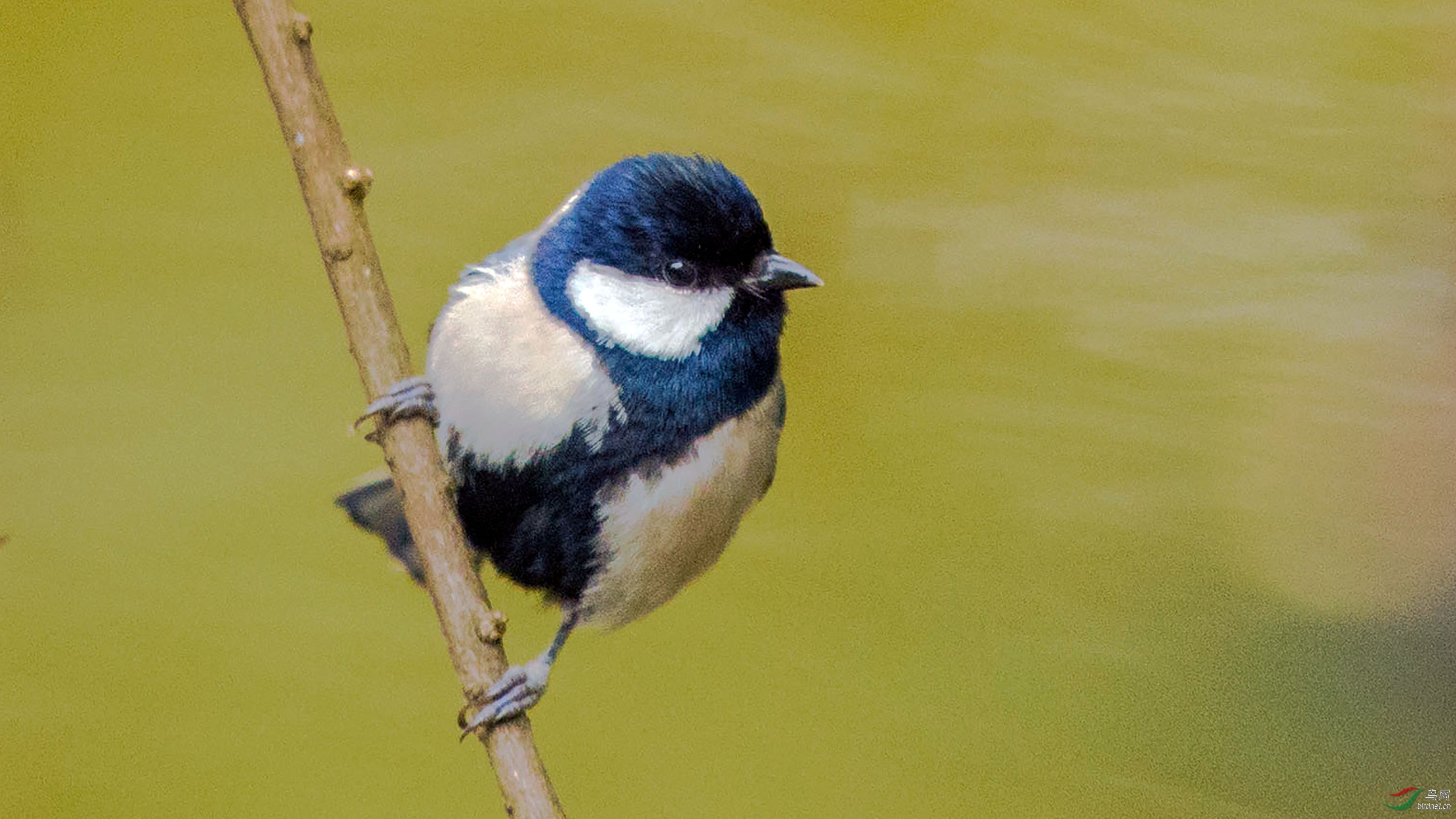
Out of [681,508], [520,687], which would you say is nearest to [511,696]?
[520,687]

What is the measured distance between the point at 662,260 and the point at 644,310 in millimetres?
35

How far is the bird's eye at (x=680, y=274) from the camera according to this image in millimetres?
651

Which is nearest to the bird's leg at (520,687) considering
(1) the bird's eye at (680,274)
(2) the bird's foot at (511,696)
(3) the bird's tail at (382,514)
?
(2) the bird's foot at (511,696)

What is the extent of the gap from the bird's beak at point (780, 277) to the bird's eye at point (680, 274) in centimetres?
3

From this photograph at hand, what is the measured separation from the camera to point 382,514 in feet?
2.53

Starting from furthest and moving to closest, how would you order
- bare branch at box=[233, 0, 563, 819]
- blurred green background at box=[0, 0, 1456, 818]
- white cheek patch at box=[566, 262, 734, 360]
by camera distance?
1. blurred green background at box=[0, 0, 1456, 818]
2. white cheek patch at box=[566, 262, 734, 360]
3. bare branch at box=[233, 0, 563, 819]

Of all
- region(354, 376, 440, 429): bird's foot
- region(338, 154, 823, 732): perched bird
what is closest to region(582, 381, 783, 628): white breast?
region(338, 154, 823, 732): perched bird

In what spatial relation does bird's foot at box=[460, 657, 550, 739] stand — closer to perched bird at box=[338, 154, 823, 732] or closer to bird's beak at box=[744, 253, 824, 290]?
perched bird at box=[338, 154, 823, 732]

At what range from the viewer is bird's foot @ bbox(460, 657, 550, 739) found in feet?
2.13

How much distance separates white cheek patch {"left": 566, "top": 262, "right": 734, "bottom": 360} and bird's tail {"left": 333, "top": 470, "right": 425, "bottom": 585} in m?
0.20

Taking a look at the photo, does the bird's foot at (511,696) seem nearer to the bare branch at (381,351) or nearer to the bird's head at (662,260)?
the bare branch at (381,351)

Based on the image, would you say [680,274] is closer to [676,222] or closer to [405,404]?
[676,222]

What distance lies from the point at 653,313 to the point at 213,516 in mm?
364

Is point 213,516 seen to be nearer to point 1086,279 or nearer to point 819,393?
point 819,393
